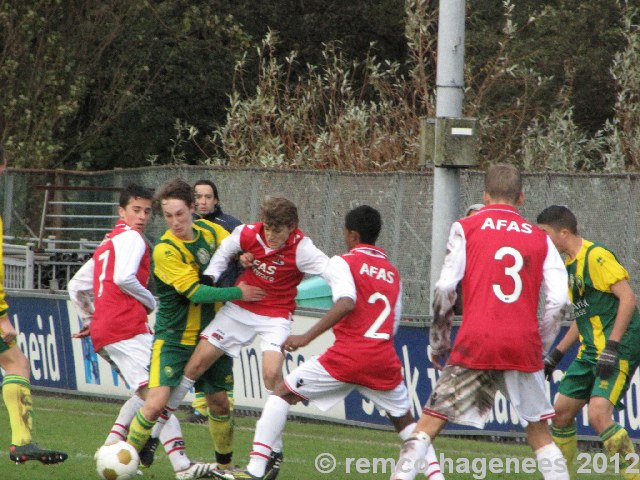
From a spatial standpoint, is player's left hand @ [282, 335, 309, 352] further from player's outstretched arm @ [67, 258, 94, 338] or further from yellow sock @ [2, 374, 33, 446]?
player's outstretched arm @ [67, 258, 94, 338]

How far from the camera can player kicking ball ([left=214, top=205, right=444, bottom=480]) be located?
8.02 m

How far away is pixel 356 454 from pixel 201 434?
166cm

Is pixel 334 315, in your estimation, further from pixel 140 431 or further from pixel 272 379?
pixel 140 431

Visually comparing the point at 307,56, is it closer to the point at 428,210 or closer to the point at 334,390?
the point at 428,210

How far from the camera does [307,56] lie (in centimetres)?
3378

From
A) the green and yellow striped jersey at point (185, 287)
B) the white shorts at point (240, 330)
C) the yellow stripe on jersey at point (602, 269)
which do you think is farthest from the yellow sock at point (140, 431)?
the yellow stripe on jersey at point (602, 269)

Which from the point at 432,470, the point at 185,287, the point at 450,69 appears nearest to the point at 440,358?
the point at 432,470

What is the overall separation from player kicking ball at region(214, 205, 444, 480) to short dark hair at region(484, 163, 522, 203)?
98cm

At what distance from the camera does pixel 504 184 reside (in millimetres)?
7531

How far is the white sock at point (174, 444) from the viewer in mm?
8891

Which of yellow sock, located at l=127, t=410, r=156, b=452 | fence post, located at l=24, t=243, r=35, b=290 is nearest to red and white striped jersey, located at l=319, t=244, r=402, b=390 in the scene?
yellow sock, located at l=127, t=410, r=156, b=452

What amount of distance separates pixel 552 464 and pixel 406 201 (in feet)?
27.8

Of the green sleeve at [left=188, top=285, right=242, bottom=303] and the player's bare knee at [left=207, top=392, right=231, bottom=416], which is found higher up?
the green sleeve at [left=188, top=285, right=242, bottom=303]

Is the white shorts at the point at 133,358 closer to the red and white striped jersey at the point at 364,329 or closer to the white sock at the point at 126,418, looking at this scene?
the white sock at the point at 126,418
